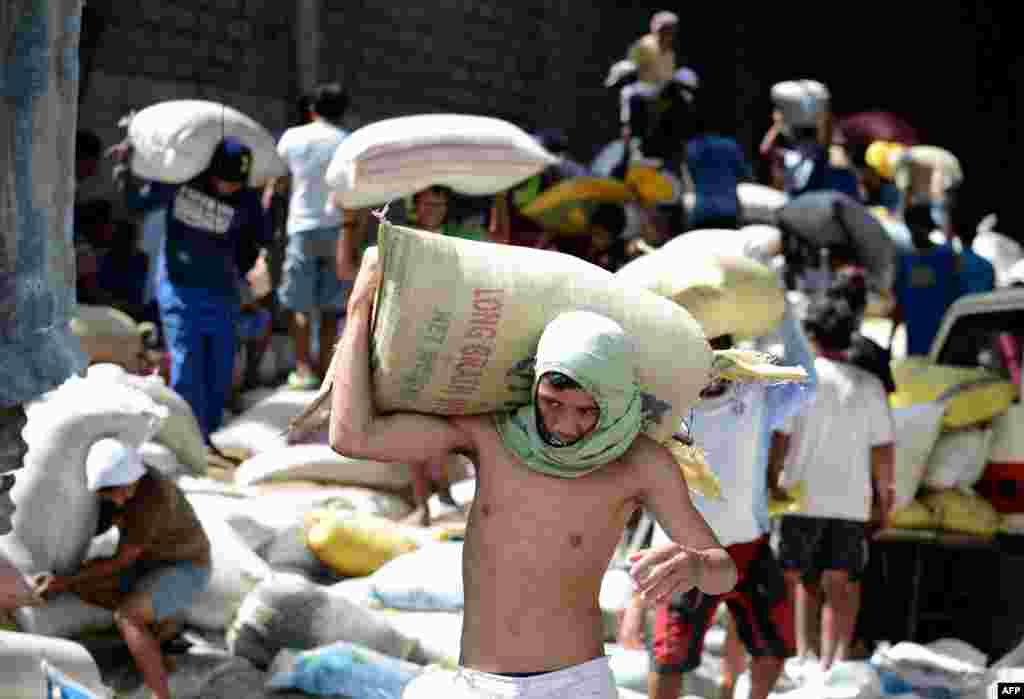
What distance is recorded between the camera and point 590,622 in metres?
4.21

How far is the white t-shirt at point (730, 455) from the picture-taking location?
593 centimetres

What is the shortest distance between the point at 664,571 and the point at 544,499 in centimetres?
40

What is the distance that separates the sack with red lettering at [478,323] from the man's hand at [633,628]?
2582 millimetres

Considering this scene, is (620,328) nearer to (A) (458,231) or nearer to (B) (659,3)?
(A) (458,231)

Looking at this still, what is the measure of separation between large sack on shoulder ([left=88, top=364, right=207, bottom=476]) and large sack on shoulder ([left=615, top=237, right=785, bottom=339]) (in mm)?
2716

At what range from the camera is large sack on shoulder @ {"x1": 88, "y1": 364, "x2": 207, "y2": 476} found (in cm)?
815

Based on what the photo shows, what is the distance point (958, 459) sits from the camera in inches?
321

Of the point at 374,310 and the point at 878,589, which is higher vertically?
the point at 374,310

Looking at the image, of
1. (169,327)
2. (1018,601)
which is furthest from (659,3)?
(1018,601)

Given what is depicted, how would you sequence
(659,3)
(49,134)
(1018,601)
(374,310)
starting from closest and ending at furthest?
(49,134) → (374,310) → (1018,601) → (659,3)

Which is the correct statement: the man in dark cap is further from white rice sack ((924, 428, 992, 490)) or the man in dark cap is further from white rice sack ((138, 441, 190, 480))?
white rice sack ((924, 428, 992, 490))

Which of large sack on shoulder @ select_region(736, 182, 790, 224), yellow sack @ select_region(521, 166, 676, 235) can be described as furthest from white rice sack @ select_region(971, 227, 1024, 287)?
yellow sack @ select_region(521, 166, 676, 235)

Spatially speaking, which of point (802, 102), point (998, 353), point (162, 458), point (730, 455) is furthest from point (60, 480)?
point (802, 102)

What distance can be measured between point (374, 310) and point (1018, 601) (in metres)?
4.40
